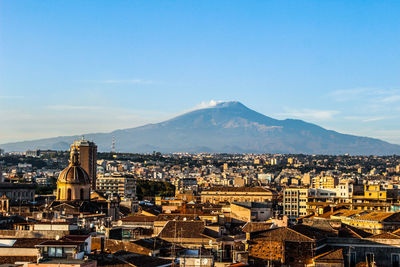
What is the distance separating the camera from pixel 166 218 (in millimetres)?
50438

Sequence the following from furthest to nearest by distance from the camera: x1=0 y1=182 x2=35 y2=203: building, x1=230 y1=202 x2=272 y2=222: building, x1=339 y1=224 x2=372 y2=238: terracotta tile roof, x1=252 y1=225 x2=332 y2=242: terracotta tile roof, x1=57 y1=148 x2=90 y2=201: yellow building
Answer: x1=0 y1=182 x2=35 y2=203: building → x1=57 y1=148 x2=90 y2=201: yellow building → x1=230 y1=202 x2=272 y2=222: building → x1=339 y1=224 x2=372 y2=238: terracotta tile roof → x1=252 y1=225 x2=332 y2=242: terracotta tile roof

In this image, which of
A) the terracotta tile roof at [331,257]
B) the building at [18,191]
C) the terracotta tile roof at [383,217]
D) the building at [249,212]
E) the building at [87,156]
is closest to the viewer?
the terracotta tile roof at [331,257]

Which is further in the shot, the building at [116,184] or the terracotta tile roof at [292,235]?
the building at [116,184]

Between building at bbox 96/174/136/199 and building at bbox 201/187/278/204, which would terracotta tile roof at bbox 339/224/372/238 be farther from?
building at bbox 96/174/136/199

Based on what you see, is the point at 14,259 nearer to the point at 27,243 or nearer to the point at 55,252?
the point at 27,243

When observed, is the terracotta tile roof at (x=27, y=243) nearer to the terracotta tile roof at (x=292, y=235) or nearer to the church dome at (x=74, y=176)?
the terracotta tile roof at (x=292, y=235)

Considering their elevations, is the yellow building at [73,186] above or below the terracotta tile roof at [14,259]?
above

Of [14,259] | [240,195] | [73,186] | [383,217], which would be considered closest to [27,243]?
[14,259]

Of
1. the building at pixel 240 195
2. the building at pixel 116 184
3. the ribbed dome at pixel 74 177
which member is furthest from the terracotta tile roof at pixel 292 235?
the building at pixel 116 184

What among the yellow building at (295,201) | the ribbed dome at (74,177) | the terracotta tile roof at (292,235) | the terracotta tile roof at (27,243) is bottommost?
the yellow building at (295,201)

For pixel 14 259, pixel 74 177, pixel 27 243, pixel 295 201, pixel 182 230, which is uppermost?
pixel 74 177

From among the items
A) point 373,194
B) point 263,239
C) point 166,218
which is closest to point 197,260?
point 263,239

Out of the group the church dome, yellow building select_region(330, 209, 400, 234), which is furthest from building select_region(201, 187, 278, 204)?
yellow building select_region(330, 209, 400, 234)

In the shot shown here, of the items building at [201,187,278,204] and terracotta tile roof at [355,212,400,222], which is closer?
terracotta tile roof at [355,212,400,222]
